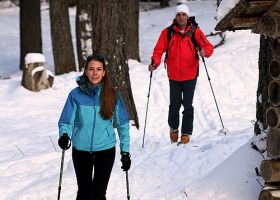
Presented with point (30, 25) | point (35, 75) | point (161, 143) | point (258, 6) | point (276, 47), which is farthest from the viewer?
point (30, 25)

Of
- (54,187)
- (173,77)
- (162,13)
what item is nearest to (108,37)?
(173,77)

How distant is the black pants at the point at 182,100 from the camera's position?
8492 millimetres

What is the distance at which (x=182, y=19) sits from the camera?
8.14 m

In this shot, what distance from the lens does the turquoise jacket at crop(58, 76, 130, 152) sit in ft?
17.1

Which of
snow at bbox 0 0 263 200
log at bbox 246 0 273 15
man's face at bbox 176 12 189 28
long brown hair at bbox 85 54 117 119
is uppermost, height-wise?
log at bbox 246 0 273 15

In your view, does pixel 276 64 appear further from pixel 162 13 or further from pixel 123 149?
pixel 162 13

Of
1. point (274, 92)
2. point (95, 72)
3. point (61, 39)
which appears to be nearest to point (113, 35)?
point (95, 72)

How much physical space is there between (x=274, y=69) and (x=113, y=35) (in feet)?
15.6

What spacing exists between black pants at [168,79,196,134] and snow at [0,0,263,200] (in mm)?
349

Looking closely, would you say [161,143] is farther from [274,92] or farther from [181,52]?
[274,92]

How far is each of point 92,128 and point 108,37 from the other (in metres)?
4.64

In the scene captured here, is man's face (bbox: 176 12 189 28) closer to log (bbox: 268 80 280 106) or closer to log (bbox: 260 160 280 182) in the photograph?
log (bbox: 268 80 280 106)

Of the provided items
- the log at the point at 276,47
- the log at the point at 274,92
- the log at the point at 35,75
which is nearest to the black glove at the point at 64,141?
the log at the point at 274,92

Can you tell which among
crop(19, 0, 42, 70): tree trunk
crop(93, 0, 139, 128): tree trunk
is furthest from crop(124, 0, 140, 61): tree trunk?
crop(93, 0, 139, 128): tree trunk
